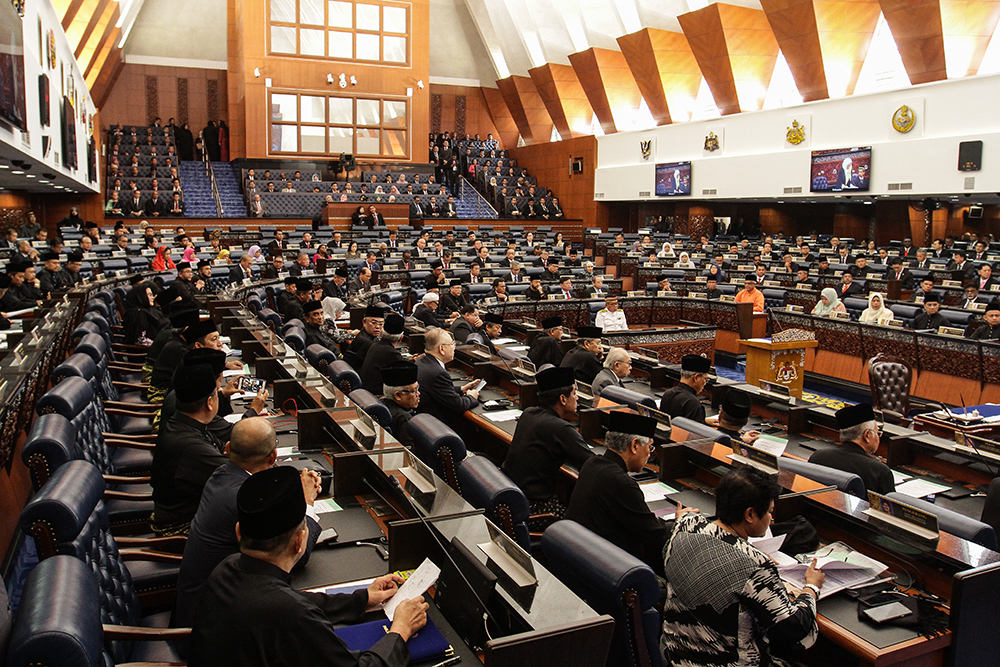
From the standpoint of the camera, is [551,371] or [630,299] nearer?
[551,371]

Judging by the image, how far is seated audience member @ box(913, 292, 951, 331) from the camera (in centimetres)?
937

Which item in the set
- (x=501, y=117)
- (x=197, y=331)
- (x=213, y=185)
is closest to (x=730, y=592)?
(x=197, y=331)

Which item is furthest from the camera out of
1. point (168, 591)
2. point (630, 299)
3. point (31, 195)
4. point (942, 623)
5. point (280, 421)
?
point (31, 195)

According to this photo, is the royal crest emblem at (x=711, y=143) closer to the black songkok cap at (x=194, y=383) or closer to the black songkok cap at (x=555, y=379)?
the black songkok cap at (x=555, y=379)

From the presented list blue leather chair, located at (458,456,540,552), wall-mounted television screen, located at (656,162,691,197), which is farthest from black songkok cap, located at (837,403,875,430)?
wall-mounted television screen, located at (656,162,691,197)

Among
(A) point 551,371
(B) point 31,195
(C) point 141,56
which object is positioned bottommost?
(A) point 551,371

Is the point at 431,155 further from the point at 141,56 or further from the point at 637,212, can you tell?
the point at 141,56

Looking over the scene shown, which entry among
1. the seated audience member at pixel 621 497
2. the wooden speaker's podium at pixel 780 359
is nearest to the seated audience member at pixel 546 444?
the seated audience member at pixel 621 497

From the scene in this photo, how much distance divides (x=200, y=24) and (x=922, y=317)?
2765 cm

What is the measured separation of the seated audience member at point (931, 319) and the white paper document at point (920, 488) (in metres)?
5.73

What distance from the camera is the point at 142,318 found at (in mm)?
7719

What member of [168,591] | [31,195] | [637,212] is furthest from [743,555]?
[637,212]

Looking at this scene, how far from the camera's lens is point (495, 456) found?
5.62 meters

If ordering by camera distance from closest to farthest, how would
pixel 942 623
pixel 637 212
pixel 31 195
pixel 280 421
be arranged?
pixel 942 623 < pixel 280 421 < pixel 31 195 < pixel 637 212
